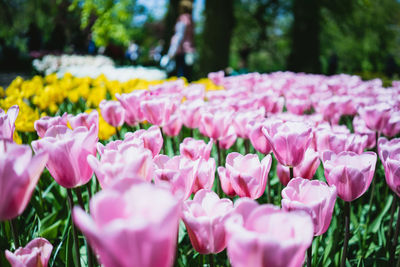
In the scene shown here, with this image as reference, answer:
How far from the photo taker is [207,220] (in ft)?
2.68

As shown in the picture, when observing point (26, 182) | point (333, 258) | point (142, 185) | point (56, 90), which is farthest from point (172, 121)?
point (56, 90)

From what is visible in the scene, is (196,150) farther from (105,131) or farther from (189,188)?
(105,131)

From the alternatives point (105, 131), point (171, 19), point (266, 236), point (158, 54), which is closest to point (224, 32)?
point (171, 19)

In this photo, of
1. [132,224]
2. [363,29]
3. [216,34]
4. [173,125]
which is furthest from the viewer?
[363,29]

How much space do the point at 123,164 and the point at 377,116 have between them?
5.82ft

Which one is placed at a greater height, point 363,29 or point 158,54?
point 363,29

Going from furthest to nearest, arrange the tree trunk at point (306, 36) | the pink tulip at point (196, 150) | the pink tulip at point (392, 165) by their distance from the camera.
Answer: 1. the tree trunk at point (306, 36)
2. the pink tulip at point (196, 150)
3. the pink tulip at point (392, 165)

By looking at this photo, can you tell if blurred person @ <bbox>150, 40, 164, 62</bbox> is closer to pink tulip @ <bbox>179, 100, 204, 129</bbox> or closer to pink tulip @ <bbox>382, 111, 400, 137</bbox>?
pink tulip @ <bbox>179, 100, 204, 129</bbox>

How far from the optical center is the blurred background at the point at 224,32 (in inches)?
370

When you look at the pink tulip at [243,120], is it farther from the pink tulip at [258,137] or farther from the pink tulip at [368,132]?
the pink tulip at [368,132]

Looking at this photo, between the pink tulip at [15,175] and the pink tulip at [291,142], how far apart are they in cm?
79

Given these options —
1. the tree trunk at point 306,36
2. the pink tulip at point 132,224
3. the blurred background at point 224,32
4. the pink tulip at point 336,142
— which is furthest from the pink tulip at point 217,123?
the tree trunk at point 306,36

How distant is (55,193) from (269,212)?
169cm

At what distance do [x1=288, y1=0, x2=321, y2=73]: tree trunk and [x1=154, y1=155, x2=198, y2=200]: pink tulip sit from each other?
38.1ft
